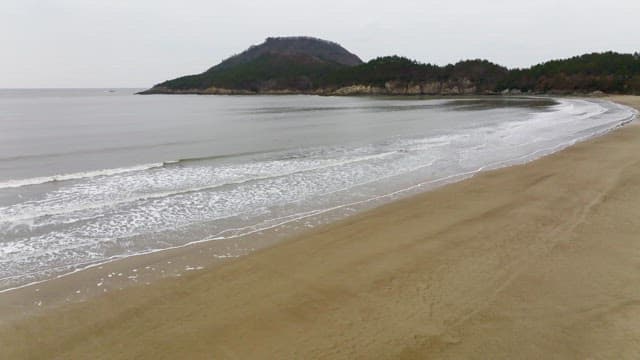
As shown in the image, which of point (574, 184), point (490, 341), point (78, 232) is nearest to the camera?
point (490, 341)

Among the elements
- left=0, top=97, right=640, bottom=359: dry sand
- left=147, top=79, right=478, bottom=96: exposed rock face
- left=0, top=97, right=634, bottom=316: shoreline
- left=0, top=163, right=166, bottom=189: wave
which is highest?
left=147, top=79, right=478, bottom=96: exposed rock face

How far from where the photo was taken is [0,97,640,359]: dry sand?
14.8 ft

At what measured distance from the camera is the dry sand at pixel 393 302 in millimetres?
4516

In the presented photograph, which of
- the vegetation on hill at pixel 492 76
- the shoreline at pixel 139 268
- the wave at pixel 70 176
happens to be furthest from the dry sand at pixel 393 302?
the vegetation on hill at pixel 492 76

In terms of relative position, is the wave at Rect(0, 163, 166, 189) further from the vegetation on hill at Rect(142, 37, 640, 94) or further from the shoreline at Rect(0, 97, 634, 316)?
the vegetation on hill at Rect(142, 37, 640, 94)

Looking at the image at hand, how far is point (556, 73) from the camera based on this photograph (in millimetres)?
133625

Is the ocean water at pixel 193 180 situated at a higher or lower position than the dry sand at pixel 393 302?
lower

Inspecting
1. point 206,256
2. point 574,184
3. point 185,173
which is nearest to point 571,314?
point 206,256

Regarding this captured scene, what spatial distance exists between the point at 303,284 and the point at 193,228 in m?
3.81

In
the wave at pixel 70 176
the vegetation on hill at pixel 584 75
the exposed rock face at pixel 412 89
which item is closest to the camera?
the wave at pixel 70 176

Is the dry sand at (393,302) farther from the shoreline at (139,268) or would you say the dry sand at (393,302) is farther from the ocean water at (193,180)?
the ocean water at (193,180)

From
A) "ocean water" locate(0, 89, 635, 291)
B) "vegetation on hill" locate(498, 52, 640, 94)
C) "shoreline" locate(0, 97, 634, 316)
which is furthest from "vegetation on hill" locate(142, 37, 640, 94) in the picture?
"shoreline" locate(0, 97, 634, 316)

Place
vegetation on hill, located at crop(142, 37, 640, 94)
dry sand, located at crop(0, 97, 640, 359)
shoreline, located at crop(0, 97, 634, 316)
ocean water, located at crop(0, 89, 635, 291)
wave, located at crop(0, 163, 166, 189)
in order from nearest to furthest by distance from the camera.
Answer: dry sand, located at crop(0, 97, 640, 359), shoreline, located at crop(0, 97, 634, 316), ocean water, located at crop(0, 89, 635, 291), wave, located at crop(0, 163, 166, 189), vegetation on hill, located at crop(142, 37, 640, 94)

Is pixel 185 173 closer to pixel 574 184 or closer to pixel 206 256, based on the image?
pixel 206 256
